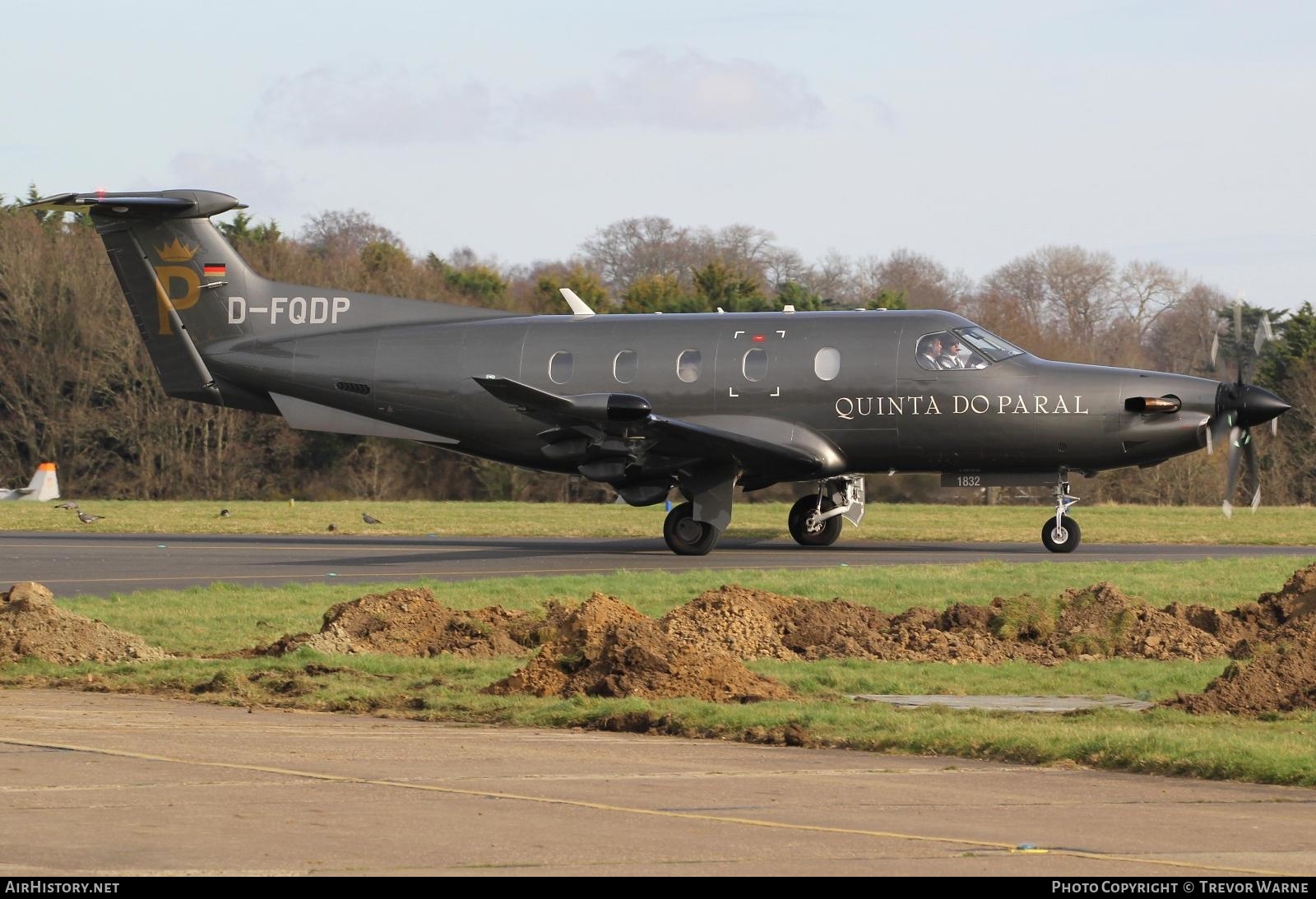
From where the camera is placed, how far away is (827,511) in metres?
28.2

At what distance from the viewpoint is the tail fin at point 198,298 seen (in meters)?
29.7

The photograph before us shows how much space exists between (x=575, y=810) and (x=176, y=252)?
Result: 79.7ft

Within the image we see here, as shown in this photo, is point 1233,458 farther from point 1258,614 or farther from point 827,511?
point 1258,614

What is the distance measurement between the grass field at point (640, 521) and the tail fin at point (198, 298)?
561 centimetres

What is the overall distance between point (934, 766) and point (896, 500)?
32.7 m

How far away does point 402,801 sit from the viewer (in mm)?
8523

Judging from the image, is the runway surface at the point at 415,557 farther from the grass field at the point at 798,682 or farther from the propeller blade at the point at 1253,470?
the grass field at the point at 798,682

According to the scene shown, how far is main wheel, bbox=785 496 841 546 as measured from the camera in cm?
2831

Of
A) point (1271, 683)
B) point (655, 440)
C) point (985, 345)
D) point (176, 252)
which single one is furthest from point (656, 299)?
point (1271, 683)

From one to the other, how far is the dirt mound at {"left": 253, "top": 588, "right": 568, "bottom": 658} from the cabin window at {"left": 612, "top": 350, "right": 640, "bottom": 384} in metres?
11.5

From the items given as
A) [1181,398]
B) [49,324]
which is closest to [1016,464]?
[1181,398]

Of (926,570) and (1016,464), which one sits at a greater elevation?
(1016,464)

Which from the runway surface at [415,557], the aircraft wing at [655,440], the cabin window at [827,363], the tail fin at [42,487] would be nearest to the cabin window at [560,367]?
the aircraft wing at [655,440]
